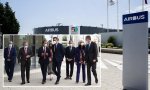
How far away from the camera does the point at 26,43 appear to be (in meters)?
9.32

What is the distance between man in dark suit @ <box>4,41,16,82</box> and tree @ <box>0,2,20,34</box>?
6412 cm

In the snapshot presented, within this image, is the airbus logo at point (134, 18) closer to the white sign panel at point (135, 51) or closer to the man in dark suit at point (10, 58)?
the white sign panel at point (135, 51)

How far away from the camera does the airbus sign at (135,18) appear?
A: 390 inches

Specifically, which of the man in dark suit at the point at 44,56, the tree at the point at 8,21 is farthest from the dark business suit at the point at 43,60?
the tree at the point at 8,21

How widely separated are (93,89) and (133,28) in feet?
7.77

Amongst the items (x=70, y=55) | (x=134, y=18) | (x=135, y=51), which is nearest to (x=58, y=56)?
(x=70, y=55)

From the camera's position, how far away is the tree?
72.8 meters

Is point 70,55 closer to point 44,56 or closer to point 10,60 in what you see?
point 44,56

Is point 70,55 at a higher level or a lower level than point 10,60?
higher

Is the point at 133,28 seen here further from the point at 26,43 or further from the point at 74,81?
the point at 26,43

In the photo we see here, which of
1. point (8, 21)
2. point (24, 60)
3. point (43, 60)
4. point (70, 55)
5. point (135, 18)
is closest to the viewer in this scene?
point (24, 60)

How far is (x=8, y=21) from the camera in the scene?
72.8 metres

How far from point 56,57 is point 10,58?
1.35 meters

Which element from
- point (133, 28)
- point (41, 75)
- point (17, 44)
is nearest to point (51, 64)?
point (41, 75)
